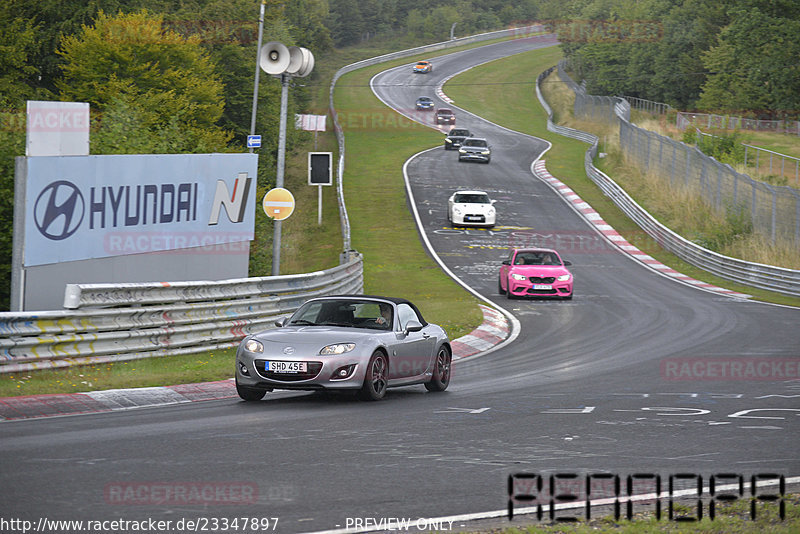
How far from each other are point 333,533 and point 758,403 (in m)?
8.03

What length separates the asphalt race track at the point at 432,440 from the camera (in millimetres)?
6668

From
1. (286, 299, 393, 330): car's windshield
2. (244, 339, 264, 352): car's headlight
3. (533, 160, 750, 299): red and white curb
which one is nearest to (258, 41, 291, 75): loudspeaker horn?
(286, 299, 393, 330): car's windshield

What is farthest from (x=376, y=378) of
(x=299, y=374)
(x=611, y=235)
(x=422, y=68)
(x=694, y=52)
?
(x=422, y=68)

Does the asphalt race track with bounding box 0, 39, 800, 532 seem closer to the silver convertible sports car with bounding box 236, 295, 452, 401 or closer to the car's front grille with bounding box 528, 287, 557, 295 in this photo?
the silver convertible sports car with bounding box 236, 295, 452, 401

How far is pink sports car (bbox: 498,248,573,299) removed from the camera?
28.6m

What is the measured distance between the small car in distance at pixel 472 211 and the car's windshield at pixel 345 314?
31310mm

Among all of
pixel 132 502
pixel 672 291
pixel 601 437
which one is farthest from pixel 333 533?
pixel 672 291

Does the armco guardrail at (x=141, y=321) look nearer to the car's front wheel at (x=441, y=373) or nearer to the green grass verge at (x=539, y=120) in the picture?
the car's front wheel at (x=441, y=373)

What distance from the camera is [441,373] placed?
14000 mm

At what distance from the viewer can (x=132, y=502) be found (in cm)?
648

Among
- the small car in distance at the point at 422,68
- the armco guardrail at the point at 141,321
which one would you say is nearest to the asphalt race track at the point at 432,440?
the armco guardrail at the point at 141,321

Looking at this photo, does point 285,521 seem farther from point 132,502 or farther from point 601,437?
point 601,437

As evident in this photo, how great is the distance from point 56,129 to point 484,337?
33.1 feet

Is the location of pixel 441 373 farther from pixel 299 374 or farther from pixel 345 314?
pixel 299 374
